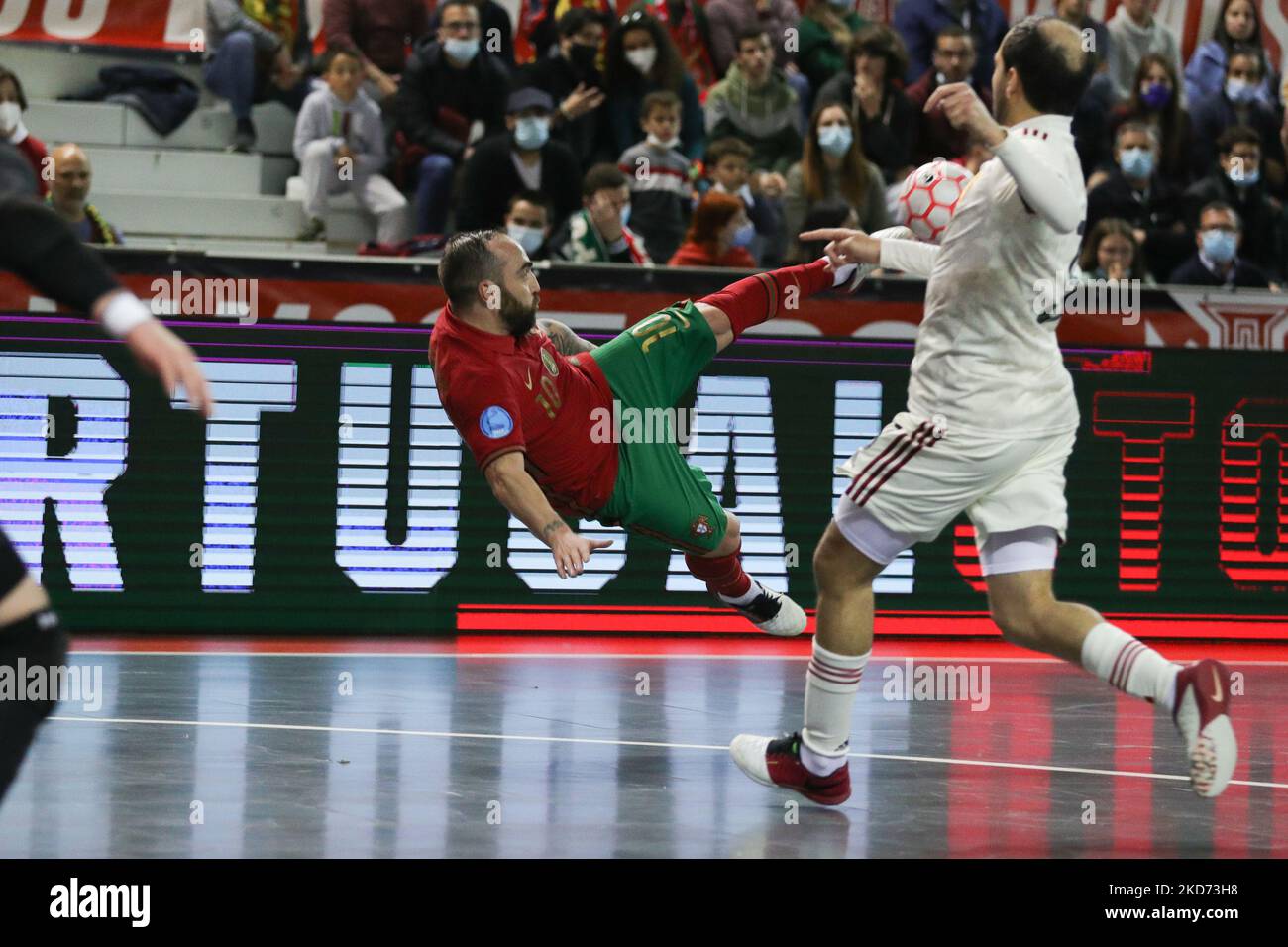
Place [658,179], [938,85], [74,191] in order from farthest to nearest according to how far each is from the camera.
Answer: [938,85]
[658,179]
[74,191]

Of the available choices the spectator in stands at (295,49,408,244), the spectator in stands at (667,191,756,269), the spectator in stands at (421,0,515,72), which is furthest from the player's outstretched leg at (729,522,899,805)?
the spectator in stands at (421,0,515,72)

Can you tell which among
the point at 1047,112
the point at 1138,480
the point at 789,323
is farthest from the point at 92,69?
the point at 1047,112

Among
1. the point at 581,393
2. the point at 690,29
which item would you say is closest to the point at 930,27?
the point at 690,29

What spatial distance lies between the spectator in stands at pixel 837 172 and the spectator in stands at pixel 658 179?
2.87 ft

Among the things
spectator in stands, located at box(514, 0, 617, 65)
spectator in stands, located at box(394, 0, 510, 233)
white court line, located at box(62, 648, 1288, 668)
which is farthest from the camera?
spectator in stands, located at box(514, 0, 617, 65)

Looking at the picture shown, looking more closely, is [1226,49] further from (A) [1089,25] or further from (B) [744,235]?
(B) [744,235]

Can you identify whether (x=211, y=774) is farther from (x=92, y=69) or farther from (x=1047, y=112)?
(x=92, y=69)

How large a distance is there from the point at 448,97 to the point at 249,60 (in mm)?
1521

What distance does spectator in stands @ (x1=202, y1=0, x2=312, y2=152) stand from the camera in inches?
536

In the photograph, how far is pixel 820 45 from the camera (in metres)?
14.9

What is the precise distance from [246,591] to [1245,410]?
635 centimetres

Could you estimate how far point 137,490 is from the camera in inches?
431

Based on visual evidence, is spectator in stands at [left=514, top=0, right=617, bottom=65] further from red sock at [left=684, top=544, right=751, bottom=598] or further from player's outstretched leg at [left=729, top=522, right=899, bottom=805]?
player's outstretched leg at [left=729, top=522, right=899, bottom=805]

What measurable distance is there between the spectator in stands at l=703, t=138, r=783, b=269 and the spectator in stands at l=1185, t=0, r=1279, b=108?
177 inches
